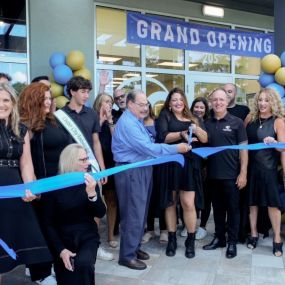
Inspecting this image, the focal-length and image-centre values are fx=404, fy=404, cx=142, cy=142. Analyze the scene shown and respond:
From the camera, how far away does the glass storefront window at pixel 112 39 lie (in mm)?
8203

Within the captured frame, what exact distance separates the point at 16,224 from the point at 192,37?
729 centimetres

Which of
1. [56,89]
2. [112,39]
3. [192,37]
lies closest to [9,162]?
[56,89]

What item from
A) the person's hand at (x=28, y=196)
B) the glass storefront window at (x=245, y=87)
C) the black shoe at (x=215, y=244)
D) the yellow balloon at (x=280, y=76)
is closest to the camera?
the person's hand at (x=28, y=196)

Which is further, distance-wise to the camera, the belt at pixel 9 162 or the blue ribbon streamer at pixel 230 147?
the blue ribbon streamer at pixel 230 147

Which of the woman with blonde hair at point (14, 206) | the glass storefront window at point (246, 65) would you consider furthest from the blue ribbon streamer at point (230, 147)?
the glass storefront window at point (246, 65)

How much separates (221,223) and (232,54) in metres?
6.09

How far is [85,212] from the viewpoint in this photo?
302 cm

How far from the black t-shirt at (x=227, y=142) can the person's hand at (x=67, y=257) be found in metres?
1.91

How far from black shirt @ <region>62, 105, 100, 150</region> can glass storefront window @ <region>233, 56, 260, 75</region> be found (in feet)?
23.0

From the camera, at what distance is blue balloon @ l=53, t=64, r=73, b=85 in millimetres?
6453

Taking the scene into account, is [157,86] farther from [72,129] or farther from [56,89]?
[72,129]

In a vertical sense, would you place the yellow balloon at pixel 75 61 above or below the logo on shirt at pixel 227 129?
above

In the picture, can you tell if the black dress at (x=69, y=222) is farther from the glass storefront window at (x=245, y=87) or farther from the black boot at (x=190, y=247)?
the glass storefront window at (x=245, y=87)

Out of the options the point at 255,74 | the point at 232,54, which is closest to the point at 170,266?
the point at 232,54
